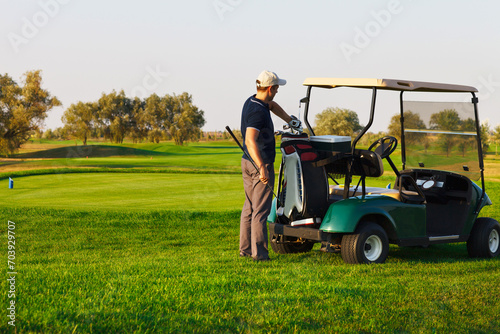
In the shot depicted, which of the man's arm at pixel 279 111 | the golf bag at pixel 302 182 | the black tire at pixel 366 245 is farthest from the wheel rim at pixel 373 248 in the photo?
the man's arm at pixel 279 111

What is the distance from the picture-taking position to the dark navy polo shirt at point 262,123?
20.9 ft

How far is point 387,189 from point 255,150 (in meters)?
2.08

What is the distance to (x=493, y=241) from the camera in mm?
7910

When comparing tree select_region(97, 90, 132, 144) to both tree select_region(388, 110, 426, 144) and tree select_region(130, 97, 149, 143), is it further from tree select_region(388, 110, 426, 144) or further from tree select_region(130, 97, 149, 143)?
tree select_region(388, 110, 426, 144)

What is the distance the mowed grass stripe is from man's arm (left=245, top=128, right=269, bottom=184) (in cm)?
613

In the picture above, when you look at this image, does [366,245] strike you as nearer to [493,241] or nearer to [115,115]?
[493,241]

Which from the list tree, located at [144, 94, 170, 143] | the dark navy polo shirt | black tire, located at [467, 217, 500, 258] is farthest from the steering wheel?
tree, located at [144, 94, 170, 143]

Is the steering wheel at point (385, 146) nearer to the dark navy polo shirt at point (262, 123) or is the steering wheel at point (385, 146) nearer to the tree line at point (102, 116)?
the dark navy polo shirt at point (262, 123)

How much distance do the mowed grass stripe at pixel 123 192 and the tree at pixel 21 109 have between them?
66.8ft

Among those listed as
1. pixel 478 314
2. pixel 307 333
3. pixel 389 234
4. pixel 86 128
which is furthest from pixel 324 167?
pixel 86 128

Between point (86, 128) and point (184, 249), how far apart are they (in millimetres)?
47371

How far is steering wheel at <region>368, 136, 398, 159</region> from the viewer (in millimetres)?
6609

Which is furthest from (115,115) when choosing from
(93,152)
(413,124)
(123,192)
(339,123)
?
(413,124)

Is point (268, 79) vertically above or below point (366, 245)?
above
